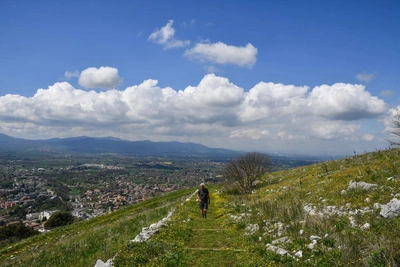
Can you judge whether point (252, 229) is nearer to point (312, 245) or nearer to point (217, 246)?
point (217, 246)

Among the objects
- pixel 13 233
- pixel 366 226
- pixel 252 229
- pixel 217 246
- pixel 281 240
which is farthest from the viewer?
pixel 13 233

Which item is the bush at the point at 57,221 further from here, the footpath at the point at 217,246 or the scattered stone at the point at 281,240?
the scattered stone at the point at 281,240

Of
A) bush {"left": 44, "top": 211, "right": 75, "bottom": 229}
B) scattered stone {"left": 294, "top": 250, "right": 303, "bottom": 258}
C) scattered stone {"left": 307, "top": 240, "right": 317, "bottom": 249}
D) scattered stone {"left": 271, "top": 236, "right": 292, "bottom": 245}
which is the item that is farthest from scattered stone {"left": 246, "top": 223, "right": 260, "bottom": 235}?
bush {"left": 44, "top": 211, "right": 75, "bottom": 229}

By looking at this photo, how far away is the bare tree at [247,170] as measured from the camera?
35.0 m

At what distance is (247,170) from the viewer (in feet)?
115

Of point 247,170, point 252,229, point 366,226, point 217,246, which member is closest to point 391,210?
point 366,226

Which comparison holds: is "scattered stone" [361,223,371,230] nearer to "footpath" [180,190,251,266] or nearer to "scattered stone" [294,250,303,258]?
"scattered stone" [294,250,303,258]

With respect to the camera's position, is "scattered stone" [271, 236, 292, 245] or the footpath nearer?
the footpath

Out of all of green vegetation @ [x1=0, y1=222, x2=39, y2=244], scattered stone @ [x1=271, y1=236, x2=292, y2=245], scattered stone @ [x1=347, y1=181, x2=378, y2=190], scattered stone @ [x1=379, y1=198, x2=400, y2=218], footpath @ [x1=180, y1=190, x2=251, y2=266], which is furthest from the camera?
green vegetation @ [x1=0, y1=222, x2=39, y2=244]

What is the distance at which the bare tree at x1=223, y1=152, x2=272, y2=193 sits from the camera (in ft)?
115

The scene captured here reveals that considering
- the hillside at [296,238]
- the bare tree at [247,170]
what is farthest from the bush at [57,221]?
the hillside at [296,238]

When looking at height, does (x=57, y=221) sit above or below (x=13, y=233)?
below

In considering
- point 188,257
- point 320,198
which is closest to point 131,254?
point 188,257

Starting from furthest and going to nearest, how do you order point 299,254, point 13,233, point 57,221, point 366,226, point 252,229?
point 57,221, point 13,233, point 252,229, point 366,226, point 299,254
